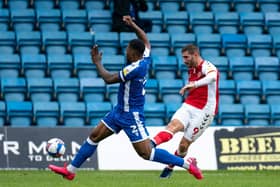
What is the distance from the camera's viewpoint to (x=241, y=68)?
22484 mm

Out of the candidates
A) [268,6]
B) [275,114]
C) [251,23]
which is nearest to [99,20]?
[251,23]

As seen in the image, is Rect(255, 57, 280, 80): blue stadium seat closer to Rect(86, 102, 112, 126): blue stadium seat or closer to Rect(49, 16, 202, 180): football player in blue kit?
Rect(86, 102, 112, 126): blue stadium seat

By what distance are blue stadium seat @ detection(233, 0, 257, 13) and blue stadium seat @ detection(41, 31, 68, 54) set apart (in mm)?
5189

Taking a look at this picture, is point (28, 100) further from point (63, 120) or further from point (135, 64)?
point (135, 64)

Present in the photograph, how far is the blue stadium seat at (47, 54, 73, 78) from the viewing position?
69.3 feet

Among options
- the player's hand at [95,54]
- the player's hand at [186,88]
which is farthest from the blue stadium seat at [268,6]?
the player's hand at [95,54]

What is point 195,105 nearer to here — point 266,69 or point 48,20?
point 266,69

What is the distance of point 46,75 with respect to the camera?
2119 centimetres

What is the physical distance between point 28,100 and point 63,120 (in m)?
0.99

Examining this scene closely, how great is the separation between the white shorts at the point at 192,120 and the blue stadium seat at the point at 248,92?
7760 millimetres

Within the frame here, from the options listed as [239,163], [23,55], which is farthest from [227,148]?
[23,55]

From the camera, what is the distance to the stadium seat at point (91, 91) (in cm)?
2084

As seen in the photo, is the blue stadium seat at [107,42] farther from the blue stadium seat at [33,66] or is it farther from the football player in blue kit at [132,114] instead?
the football player in blue kit at [132,114]

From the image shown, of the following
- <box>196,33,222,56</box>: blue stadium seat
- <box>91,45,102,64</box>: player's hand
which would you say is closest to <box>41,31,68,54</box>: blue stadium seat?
<box>196,33,222,56</box>: blue stadium seat
